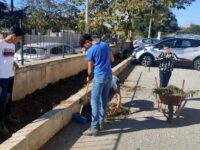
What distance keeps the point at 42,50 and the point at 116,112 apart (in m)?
3.72

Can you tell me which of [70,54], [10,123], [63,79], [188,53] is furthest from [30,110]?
[188,53]

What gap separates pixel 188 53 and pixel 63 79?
11865 millimetres

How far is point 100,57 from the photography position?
6.87 meters

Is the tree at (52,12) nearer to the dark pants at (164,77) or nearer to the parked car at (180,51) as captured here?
the parked car at (180,51)

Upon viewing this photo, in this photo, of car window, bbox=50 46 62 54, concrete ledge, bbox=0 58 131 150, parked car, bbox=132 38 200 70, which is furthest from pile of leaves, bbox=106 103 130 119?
parked car, bbox=132 38 200 70

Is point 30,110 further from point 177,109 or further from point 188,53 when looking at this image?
point 188,53

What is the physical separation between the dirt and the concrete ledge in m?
0.48

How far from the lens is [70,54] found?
14.1 meters

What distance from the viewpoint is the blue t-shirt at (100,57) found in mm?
6820

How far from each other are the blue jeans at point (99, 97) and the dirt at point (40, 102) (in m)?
1.02

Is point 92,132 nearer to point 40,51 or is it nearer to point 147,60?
point 40,51

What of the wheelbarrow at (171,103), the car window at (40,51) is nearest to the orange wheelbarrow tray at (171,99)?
the wheelbarrow at (171,103)

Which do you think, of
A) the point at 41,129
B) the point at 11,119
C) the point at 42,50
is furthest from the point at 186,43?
the point at 41,129

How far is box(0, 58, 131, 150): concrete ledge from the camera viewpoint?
17.0ft
